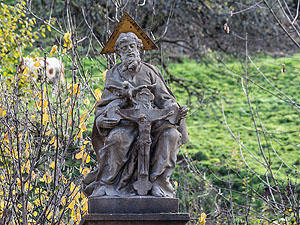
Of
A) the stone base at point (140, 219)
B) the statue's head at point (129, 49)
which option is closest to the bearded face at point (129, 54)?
the statue's head at point (129, 49)

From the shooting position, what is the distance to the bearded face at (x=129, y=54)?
7039 mm

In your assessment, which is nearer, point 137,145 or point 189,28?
point 137,145

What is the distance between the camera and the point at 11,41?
459 inches

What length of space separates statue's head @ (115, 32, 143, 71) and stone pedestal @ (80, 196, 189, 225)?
148cm

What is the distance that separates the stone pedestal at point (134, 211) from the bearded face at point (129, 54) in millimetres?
1461

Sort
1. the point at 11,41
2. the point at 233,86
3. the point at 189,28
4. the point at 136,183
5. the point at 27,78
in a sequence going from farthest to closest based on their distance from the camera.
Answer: the point at 233,86 < the point at 189,28 < the point at 11,41 < the point at 27,78 < the point at 136,183

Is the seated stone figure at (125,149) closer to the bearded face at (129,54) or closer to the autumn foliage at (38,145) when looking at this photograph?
the bearded face at (129,54)

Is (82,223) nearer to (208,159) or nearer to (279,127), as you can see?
(208,159)

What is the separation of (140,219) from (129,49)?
1.88 metres

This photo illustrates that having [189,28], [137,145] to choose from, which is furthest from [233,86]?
[137,145]

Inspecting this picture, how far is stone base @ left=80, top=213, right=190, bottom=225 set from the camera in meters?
6.29

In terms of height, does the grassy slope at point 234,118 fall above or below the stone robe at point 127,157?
above

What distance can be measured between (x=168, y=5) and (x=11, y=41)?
21.0ft

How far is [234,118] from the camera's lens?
15.8 m
